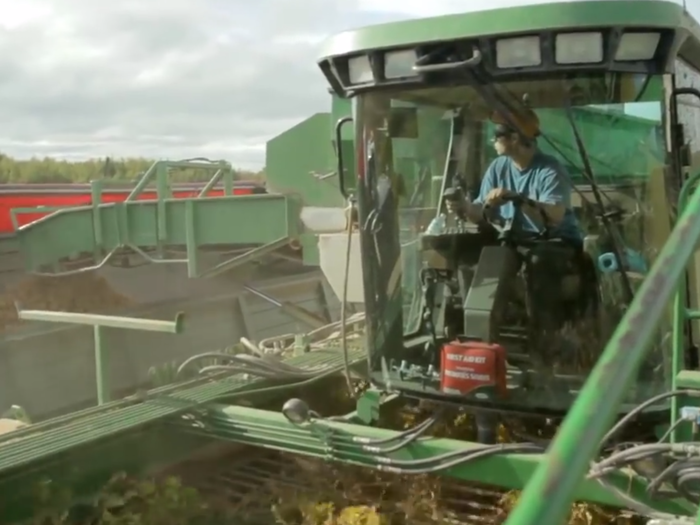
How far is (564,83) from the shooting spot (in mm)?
3100

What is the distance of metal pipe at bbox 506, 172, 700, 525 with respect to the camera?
3.62 ft

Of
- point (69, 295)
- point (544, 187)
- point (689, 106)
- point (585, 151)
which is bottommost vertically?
point (69, 295)

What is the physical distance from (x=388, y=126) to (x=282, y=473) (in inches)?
62.5

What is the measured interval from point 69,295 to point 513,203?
6486mm

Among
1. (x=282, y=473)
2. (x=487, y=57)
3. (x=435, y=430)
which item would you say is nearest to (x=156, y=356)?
(x=282, y=473)

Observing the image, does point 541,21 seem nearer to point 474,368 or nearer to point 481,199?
point 481,199

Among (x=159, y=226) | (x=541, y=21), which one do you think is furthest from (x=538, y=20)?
(x=159, y=226)

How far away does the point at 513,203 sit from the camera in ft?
10.9

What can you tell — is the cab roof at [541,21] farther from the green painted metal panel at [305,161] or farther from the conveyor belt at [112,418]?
the green painted metal panel at [305,161]

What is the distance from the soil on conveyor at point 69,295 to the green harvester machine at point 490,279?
5034mm

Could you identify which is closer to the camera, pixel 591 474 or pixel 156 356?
pixel 591 474

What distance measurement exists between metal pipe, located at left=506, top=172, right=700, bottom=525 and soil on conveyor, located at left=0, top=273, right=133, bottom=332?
7795 millimetres

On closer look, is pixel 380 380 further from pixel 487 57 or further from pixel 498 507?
pixel 487 57

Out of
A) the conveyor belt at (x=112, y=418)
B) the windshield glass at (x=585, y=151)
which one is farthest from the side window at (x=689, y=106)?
the conveyor belt at (x=112, y=418)
